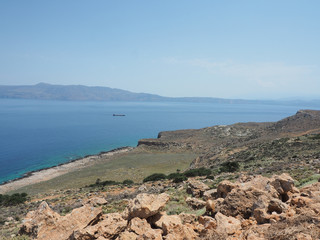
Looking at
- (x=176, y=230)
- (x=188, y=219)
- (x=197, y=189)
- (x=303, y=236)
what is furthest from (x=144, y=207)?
(x=197, y=189)

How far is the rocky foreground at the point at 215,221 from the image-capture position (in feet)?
18.7

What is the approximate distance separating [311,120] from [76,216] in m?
59.6

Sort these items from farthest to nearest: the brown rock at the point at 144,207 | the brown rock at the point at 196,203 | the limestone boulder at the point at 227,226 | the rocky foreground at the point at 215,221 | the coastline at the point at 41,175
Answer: the coastline at the point at 41,175 < the brown rock at the point at 196,203 < the brown rock at the point at 144,207 < the limestone boulder at the point at 227,226 < the rocky foreground at the point at 215,221

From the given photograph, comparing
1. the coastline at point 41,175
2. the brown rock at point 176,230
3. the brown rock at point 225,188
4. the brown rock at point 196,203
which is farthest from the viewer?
the coastline at point 41,175

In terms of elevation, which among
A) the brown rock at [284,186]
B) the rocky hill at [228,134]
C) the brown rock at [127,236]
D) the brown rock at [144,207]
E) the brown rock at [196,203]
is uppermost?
the brown rock at [284,186]

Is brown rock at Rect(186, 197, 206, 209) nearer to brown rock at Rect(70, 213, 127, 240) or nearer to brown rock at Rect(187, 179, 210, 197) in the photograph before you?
brown rock at Rect(187, 179, 210, 197)

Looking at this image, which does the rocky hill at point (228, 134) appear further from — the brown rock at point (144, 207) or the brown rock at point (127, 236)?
the brown rock at point (127, 236)

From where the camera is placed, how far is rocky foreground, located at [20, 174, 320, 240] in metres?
5.71

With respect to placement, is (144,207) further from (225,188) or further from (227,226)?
(225,188)

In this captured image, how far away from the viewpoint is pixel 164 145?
65.5 meters

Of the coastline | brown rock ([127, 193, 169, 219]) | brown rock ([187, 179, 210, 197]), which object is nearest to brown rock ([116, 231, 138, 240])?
brown rock ([127, 193, 169, 219])

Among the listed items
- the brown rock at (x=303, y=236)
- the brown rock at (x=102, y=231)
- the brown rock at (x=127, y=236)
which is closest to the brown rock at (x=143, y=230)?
the brown rock at (x=127, y=236)

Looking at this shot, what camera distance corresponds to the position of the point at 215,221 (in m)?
6.92

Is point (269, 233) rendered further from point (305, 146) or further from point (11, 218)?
point (305, 146)
